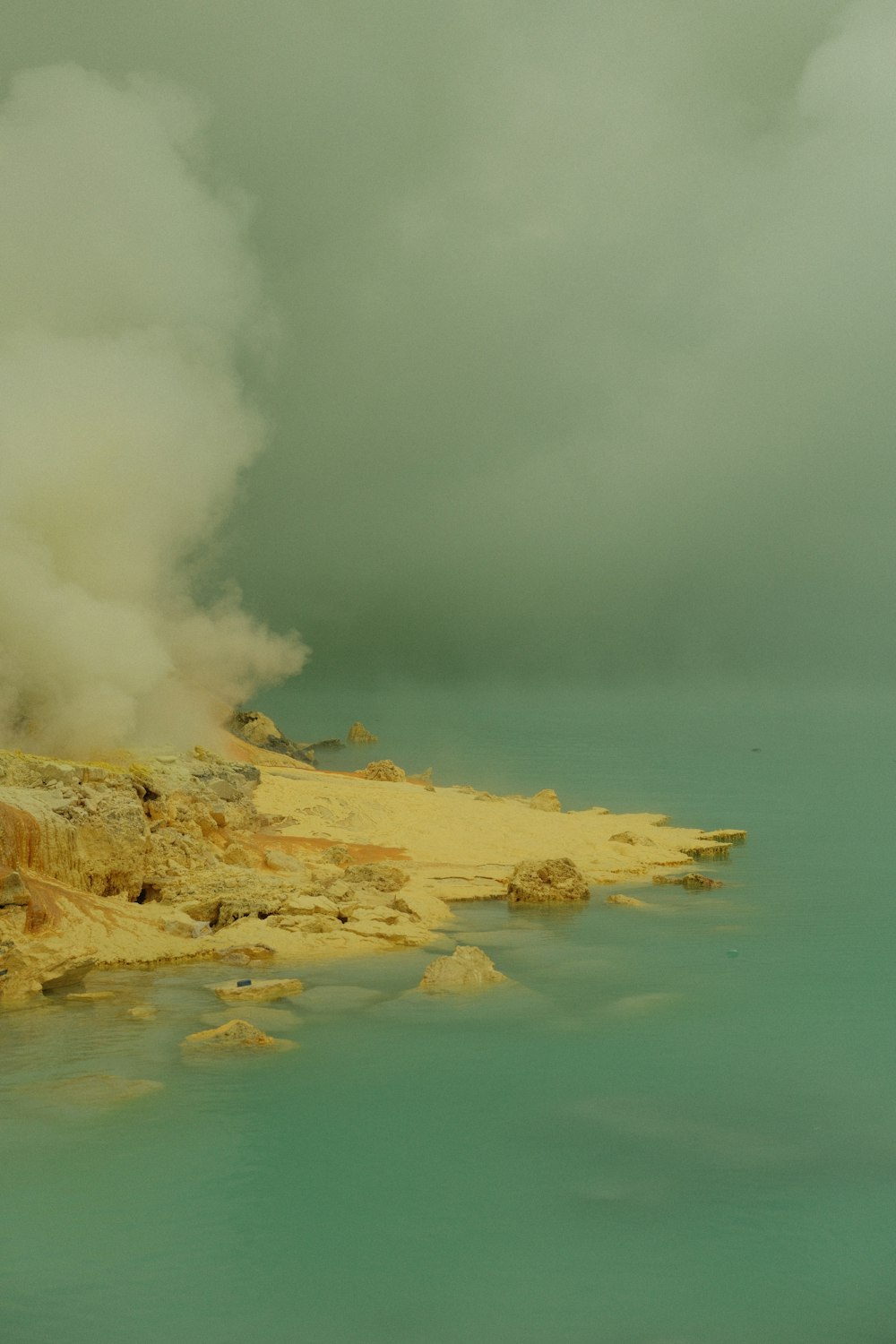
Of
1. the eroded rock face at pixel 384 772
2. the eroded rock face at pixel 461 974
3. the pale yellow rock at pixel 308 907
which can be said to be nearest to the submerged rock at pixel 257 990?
the eroded rock face at pixel 461 974

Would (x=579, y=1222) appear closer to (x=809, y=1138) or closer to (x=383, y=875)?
(x=809, y=1138)

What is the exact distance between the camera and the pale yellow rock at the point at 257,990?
42.5 ft

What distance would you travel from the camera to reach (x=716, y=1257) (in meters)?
7.80

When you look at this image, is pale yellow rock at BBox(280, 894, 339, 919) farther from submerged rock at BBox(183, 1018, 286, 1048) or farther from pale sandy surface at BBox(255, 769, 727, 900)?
submerged rock at BBox(183, 1018, 286, 1048)

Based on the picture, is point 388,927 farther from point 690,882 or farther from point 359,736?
point 359,736

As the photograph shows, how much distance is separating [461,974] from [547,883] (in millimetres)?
5849

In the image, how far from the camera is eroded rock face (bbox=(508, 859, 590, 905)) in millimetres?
19281

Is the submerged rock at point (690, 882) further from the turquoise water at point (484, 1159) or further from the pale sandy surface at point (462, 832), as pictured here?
the turquoise water at point (484, 1159)

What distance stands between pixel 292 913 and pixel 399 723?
70.8m

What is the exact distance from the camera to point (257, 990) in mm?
13055

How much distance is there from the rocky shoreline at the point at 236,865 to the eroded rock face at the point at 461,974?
69.5 inches

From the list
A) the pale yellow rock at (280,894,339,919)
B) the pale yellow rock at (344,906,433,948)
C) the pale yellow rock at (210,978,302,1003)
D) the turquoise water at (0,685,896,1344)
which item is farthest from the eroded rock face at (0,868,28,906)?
the pale yellow rock at (344,906,433,948)

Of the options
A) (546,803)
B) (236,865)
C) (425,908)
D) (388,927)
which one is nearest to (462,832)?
(546,803)

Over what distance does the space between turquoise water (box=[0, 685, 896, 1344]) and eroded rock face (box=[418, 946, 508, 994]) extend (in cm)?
36
